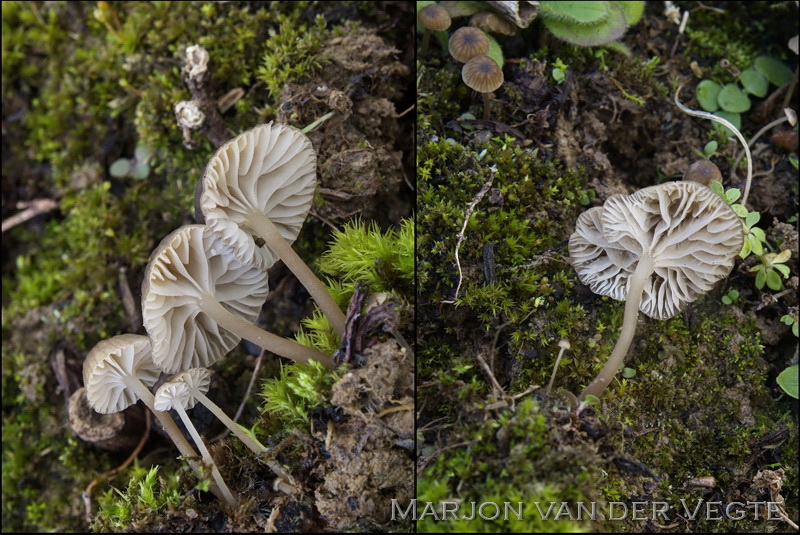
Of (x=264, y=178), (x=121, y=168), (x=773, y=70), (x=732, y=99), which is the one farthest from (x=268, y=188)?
(x=773, y=70)

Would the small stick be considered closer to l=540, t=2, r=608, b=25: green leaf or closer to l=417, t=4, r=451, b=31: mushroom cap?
l=417, t=4, r=451, b=31: mushroom cap

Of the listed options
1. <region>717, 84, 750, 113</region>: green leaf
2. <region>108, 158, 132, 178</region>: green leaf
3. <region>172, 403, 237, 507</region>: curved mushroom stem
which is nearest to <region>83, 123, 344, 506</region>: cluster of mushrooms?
<region>172, 403, 237, 507</region>: curved mushroom stem

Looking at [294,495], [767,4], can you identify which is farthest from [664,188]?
[767,4]

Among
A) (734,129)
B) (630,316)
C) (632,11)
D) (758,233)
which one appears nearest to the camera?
(630,316)

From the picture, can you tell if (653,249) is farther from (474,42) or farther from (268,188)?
→ (268,188)

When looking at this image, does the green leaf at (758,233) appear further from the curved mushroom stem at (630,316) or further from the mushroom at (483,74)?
the mushroom at (483,74)

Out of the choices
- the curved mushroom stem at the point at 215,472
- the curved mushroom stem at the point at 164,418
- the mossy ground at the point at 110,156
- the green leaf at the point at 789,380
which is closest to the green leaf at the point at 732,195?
the green leaf at the point at 789,380
